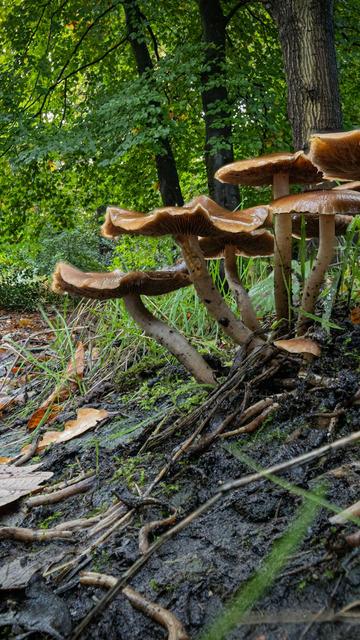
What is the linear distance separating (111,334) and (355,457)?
2099 mm

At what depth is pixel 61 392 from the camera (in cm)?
296

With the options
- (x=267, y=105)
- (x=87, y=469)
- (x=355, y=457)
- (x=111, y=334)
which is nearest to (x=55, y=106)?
(x=267, y=105)

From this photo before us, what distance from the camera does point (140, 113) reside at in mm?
6754

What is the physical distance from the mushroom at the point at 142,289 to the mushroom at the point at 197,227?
0.14 meters

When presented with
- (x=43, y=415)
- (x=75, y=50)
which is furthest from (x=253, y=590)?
(x=75, y=50)

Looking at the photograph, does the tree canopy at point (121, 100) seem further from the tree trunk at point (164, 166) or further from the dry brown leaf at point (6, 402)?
the dry brown leaf at point (6, 402)

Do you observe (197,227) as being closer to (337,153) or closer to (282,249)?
(282,249)

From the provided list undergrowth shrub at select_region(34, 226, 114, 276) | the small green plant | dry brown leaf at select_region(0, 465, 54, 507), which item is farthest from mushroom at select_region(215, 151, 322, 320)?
undergrowth shrub at select_region(34, 226, 114, 276)

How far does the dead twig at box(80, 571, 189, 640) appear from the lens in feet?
2.93

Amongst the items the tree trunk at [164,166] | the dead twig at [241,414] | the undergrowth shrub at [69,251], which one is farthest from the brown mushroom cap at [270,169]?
the undergrowth shrub at [69,251]

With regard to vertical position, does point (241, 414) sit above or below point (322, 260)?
below

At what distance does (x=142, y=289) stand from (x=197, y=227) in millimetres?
424

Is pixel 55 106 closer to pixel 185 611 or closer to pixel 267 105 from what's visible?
pixel 267 105

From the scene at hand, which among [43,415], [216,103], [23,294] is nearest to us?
[43,415]
